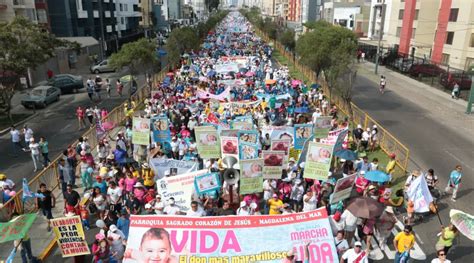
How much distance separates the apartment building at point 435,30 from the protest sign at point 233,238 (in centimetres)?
4038

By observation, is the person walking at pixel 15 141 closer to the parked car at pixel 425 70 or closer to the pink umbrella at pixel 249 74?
the pink umbrella at pixel 249 74

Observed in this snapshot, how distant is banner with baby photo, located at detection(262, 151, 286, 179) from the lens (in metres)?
13.1

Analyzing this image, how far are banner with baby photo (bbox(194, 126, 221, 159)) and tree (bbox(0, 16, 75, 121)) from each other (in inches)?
584

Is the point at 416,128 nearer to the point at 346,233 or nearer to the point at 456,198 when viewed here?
the point at 456,198

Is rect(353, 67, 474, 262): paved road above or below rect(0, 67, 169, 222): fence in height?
below

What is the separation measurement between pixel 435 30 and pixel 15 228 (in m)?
56.0

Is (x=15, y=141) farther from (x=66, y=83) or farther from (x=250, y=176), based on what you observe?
(x=66, y=83)

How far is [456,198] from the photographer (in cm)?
1490

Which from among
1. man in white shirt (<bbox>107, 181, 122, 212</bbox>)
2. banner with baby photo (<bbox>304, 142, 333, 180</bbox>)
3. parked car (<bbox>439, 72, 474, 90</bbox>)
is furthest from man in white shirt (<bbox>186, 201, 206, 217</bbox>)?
parked car (<bbox>439, 72, 474, 90</bbox>)

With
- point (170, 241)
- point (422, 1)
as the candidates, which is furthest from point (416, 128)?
point (422, 1)

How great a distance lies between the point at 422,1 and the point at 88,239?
2167 inches

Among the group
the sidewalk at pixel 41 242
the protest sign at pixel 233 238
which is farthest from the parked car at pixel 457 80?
the sidewalk at pixel 41 242

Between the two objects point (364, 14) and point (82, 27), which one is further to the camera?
point (364, 14)

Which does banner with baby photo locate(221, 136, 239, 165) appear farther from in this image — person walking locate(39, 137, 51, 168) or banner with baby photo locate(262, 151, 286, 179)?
person walking locate(39, 137, 51, 168)
